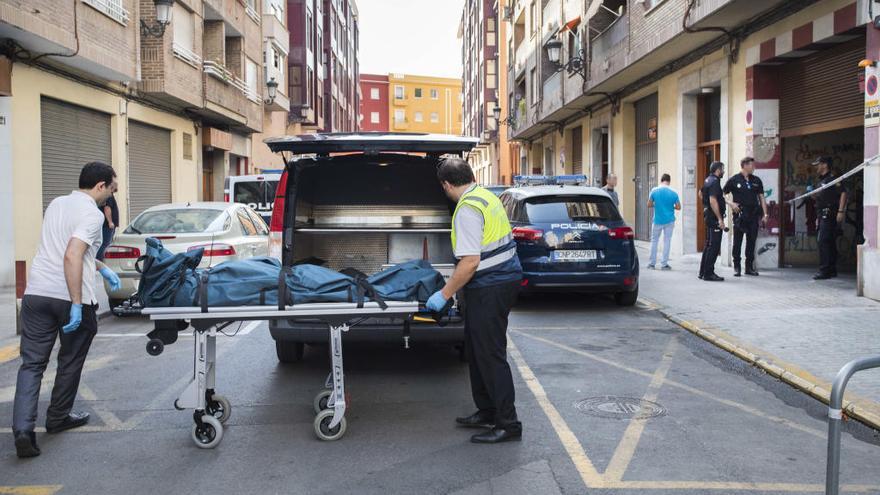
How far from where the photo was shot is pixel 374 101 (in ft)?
336

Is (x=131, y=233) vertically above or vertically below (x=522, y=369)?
above

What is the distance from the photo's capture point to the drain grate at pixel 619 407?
5.91 m

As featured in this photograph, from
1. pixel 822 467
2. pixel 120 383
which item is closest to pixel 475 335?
pixel 822 467

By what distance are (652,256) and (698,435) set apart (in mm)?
11202

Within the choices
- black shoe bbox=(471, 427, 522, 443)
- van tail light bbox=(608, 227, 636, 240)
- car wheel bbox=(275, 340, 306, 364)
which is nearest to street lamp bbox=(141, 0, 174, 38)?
van tail light bbox=(608, 227, 636, 240)

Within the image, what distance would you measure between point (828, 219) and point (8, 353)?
11.5 metres

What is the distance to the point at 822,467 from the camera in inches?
190

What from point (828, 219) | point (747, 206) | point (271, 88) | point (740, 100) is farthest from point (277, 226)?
point (271, 88)

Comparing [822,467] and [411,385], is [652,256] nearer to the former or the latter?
[411,385]

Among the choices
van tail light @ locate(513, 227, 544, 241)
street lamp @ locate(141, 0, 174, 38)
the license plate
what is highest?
street lamp @ locate(141, 0, 174, 38)

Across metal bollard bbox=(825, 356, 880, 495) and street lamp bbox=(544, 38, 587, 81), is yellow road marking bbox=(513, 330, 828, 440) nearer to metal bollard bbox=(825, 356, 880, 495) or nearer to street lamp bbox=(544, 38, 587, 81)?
metal bollard bbox=(825, 356, 880, 495)

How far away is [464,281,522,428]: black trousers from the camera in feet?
17.1

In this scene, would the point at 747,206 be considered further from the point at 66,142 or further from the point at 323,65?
the point at 323,65

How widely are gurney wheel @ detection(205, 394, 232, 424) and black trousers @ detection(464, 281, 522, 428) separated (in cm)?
177
